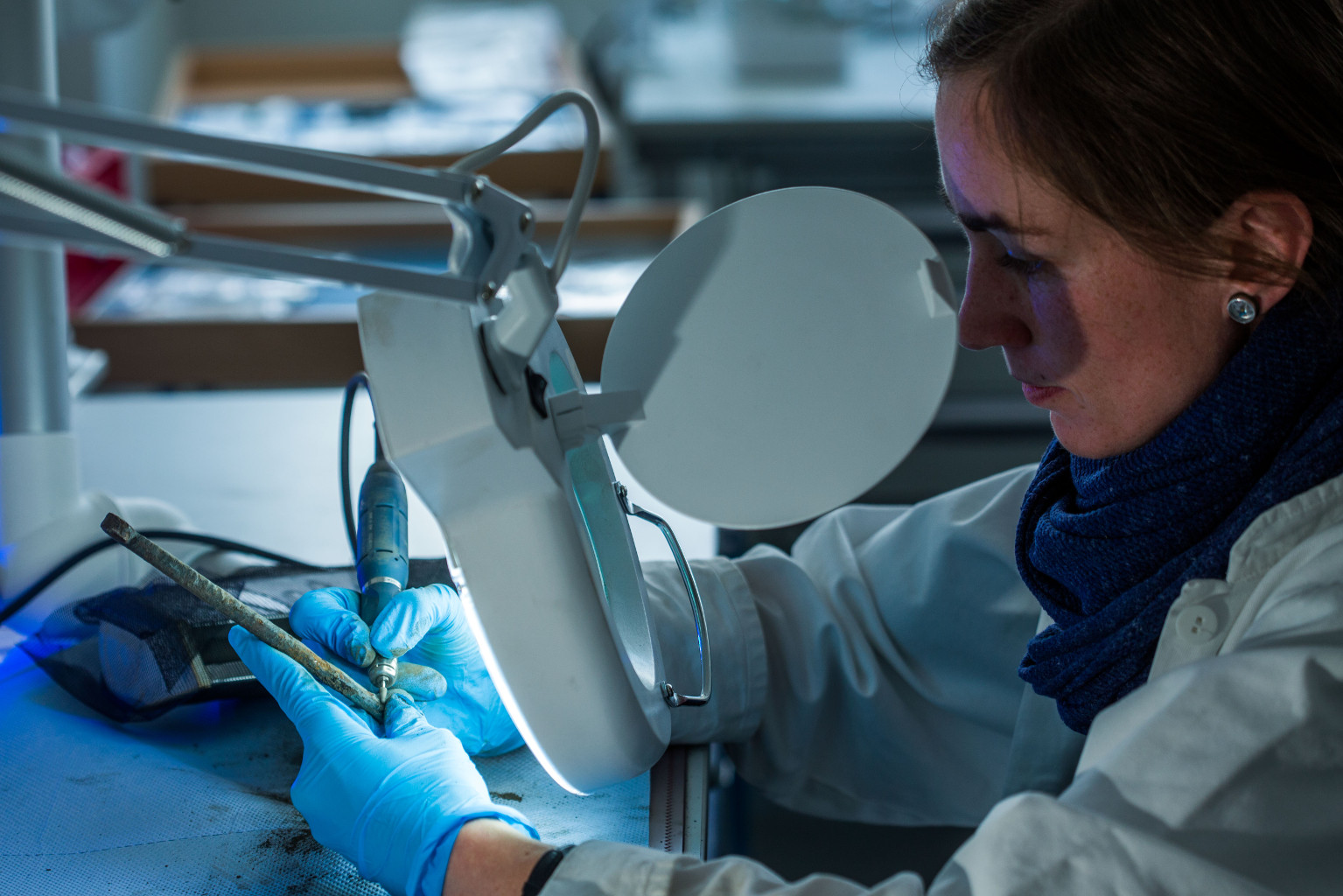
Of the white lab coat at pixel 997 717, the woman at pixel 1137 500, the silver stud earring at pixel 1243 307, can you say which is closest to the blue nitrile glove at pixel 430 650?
the woman at pixel 1137 500

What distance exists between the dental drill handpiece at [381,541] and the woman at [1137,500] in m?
0.03

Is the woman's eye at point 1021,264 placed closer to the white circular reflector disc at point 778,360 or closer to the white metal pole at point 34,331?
the white circular reflector disc at point 778,360

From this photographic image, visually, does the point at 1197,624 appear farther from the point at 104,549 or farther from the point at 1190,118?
the point at 104,549

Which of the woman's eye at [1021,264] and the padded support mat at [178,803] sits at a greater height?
the woman's eye at [1021,264]

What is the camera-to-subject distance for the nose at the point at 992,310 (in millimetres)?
767

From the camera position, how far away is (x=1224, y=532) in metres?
0.73

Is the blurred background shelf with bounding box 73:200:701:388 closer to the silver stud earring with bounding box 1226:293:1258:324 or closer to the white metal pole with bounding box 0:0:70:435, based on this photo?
the white metal pole with bounding box 0:0:70:435

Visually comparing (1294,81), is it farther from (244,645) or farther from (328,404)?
(328,404)

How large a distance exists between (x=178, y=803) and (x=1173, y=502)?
27.4 inches

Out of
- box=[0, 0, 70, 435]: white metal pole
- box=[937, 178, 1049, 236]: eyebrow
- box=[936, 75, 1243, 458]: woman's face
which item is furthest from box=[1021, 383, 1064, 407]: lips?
box=[0, 0, 70, 435]: white metal pole

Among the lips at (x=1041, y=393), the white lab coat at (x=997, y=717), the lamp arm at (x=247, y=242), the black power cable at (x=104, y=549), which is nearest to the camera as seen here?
the lamp arm at (x=247, y=242)

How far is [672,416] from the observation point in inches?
26.3

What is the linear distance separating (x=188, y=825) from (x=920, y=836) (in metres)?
1.27

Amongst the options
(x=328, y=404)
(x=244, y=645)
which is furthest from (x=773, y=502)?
(x=328, y=404)
